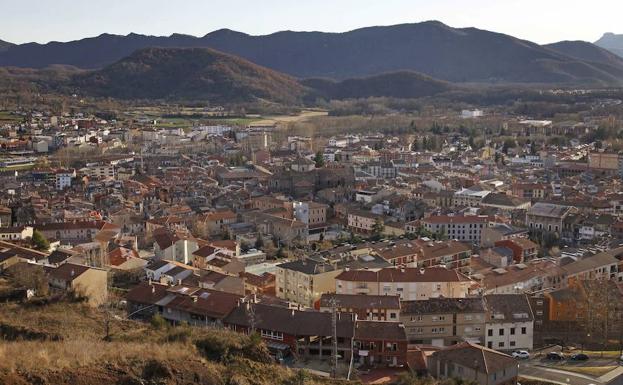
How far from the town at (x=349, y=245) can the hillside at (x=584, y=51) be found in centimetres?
A: 7958

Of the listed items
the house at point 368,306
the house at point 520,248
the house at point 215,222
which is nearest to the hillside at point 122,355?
the house at point 368,306

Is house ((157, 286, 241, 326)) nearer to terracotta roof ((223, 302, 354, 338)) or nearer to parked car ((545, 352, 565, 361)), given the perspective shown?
terracotta roof ((223, 302, 354, 338))

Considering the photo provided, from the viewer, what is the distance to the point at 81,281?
12.6m

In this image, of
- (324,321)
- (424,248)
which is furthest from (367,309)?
(424,248)

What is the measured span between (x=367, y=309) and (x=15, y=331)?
5.33 meters

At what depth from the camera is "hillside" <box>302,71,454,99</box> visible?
7750cm

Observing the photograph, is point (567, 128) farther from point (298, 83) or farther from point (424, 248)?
point (298, 83)

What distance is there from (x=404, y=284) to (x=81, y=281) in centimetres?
529

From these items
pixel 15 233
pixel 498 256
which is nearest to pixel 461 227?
pixel 498 256

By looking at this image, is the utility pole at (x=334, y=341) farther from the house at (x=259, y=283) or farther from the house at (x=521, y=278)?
the house at (x=521, y=278)

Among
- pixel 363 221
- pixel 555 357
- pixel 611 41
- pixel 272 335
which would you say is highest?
pixel 611 41

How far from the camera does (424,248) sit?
16875 mm

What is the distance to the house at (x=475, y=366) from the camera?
9.72m

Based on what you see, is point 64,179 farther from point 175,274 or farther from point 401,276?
point 401,276
